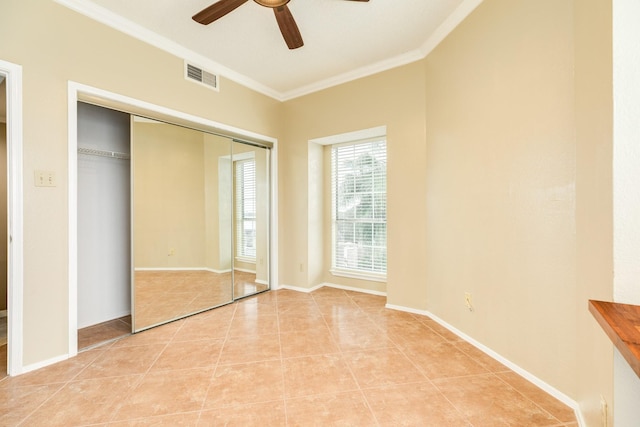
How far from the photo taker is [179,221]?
10.0 feet

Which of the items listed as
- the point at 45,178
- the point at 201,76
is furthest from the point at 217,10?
the point at 45,178

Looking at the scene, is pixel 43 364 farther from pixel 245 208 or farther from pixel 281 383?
pixel 245 208

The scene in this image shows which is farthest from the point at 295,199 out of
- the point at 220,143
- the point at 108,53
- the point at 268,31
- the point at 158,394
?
the point at 158,394

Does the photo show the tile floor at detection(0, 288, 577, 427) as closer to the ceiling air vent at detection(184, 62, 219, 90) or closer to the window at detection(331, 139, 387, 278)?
the window at detection(331, 139, 387, 278)

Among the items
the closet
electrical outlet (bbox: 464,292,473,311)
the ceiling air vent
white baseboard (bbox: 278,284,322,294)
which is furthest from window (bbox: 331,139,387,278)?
the ceiling air vent

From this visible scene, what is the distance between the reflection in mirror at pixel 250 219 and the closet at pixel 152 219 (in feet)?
0.44

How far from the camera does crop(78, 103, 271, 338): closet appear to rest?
269 cm

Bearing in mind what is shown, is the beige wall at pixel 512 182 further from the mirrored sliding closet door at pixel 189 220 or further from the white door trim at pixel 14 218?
the white door trim at pixel 14 218

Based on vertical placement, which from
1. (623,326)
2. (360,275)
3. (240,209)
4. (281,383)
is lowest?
(281,383)

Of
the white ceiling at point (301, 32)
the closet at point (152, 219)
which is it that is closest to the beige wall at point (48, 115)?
the white ceiling at point (301, 32)

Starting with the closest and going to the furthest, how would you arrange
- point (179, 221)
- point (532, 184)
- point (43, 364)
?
1. point (532, 184)
2. point (43, 364)
3. point (179, 221)

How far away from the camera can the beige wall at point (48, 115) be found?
196 centimetres

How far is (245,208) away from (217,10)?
234cm

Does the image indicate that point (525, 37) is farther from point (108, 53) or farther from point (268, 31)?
point (108, 53)
